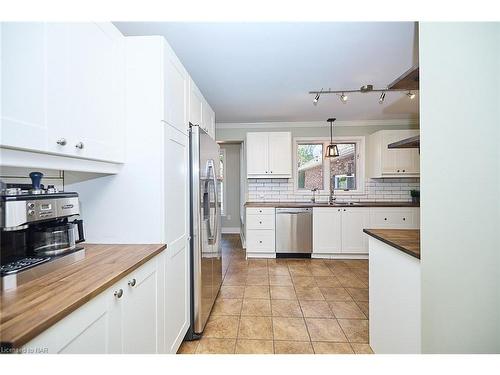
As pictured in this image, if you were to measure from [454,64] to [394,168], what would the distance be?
147 inches

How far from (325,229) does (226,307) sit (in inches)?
90.4

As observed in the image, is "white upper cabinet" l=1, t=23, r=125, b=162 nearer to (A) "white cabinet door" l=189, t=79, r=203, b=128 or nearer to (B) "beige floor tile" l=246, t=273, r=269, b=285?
(A) "white cabinet door" l=189, t=79, r=203, b=128

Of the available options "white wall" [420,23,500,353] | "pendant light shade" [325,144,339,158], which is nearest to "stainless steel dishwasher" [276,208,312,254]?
"pendant light shade" [325,144,339,158]

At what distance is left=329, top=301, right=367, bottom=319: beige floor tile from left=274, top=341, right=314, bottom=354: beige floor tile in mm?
568

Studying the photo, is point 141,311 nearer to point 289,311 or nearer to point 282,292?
point 289,311

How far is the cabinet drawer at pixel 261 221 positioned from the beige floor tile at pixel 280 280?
38.8 inches

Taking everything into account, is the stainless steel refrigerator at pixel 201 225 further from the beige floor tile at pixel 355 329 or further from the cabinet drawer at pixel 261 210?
the cabinet drawer at pixel 261 210

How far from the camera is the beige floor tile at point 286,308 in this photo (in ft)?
7.64

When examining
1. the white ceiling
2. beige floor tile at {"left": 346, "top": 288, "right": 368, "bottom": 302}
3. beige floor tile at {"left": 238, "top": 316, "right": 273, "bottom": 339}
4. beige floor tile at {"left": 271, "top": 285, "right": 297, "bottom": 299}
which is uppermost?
the white ceiling

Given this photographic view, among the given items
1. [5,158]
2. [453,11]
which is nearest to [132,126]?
[5,158]

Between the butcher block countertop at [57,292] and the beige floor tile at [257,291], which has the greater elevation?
the butcher block countertop at [57,292]

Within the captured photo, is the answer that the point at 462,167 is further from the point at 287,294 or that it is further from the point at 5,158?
the point at 287,294

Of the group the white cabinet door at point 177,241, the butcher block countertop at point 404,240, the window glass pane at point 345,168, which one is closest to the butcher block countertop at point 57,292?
the white cabinet door at point 177,241

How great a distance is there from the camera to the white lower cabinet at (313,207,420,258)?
403 centimetres
